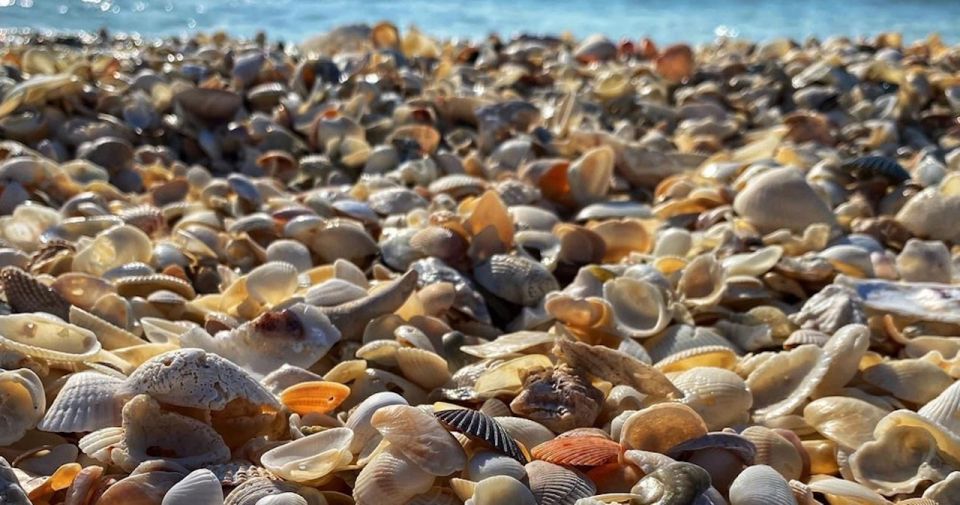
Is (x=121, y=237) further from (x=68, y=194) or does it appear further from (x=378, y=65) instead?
(x=378, y=65)

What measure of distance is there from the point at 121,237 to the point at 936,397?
1832mm

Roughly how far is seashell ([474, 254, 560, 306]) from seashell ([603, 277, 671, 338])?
6.5 inches

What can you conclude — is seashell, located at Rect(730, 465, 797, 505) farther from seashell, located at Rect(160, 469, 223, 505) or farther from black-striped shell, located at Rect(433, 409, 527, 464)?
seashell, located at Rect(160, 469, 223, 505)

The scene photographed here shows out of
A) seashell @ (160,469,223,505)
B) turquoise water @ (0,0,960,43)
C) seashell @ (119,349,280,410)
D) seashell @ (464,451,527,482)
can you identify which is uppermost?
seashell @ (119,349,280,410)

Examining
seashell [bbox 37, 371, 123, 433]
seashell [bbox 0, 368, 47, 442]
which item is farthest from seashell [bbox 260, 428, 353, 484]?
seashell [bbox 0, 368, 47, 442]

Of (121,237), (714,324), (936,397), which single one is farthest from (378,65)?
(936,397)

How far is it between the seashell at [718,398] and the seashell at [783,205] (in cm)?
104

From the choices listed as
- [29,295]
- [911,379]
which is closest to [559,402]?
[911,379]

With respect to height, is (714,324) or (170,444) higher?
(170,444)

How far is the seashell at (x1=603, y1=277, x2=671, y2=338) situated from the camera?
205cm

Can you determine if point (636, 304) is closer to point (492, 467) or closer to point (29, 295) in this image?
point (492, 467)

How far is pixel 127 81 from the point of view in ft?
12.9

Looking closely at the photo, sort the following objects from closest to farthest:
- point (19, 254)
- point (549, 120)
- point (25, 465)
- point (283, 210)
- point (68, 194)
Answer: point (25, 465), point (19, 254), point (283, 210), point (68, 194), point (549, 120)

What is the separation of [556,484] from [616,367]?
0.41 metres
